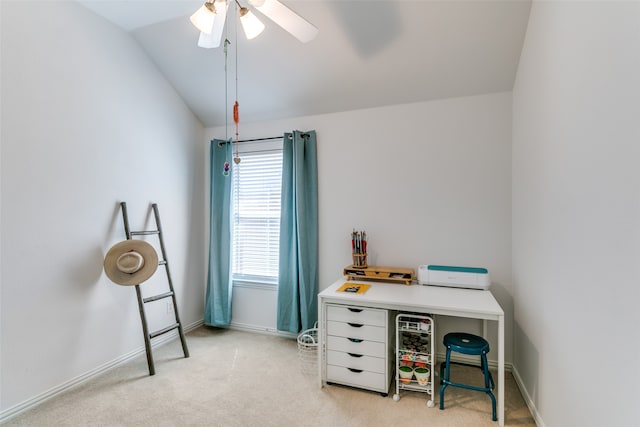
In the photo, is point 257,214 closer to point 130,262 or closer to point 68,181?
point 130,262

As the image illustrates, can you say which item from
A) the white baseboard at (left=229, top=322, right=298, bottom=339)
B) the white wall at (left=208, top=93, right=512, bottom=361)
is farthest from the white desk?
the white baseboard at (left=229, top=322, right=298, bottom=339)

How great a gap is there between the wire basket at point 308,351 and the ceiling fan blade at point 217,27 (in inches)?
93.6

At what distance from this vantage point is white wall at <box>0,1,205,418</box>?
1978 mm

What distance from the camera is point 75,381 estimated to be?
2299 millimetres

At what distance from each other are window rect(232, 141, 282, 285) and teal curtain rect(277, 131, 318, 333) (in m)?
0.20

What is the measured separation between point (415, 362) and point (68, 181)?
2746 mm

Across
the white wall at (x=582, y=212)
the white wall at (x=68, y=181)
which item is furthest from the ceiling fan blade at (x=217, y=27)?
the white wall at (x=582, y=212)

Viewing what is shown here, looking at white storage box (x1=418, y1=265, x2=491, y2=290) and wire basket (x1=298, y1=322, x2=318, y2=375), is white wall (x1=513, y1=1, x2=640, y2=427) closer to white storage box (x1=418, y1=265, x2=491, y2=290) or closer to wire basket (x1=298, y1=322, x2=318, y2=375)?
white storage box (x1=418, y1=265, x2=491, y2=290)

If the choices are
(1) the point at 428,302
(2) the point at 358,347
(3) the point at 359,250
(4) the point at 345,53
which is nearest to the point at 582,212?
(1) the point at 428,302

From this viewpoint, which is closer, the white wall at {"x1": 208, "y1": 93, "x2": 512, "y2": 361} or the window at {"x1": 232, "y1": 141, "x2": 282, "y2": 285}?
the white wall at {"x1": 208, "y1": 93, "x2": 512, "y2": 361}

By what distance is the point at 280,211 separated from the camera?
127 inches

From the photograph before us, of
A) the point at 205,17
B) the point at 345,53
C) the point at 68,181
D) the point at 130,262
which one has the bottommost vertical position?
the point at 130,262

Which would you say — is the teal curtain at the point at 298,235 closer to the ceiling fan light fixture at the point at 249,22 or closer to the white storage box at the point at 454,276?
the white storage box at the point at 454,276

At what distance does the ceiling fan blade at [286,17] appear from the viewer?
5.07 ft
